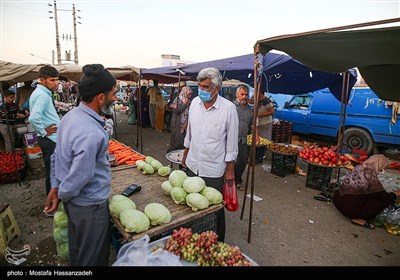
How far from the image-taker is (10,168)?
16.7ft

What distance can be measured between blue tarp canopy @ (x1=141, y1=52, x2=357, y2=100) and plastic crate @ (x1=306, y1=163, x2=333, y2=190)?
2003 millimetres

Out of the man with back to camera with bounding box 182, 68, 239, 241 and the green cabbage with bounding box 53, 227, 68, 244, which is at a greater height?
the man with back to camera with bounding box 182, 68, 239, 241

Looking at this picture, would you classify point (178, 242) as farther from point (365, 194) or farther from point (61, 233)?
point (365, 194)

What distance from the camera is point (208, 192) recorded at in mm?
2221

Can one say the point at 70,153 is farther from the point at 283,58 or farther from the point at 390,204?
the point at 390,204

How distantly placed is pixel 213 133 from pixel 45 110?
105 inches

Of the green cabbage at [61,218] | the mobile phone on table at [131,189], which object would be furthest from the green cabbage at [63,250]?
the mobile phone on table at [131,189]

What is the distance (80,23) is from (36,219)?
1300 inches

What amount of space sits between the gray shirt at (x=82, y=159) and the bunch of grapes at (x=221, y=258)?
89 cm

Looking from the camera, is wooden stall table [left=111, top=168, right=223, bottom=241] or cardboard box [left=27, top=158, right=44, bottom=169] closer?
wooden stall table [left=111, top=168, right=223, bottom=241]

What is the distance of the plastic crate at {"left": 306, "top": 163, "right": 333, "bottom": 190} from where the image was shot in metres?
5.23

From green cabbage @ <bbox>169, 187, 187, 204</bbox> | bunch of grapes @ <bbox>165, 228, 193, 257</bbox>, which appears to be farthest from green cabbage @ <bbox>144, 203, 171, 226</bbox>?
green cabbage @ <bbox>169, 187, 187, 204</bbox>

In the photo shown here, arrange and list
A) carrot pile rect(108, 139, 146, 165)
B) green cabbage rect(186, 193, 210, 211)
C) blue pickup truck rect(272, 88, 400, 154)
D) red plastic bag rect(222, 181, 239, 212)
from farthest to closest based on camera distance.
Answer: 1. blue pickup truck rect(272, 88, 400, 154)
2. carrot pile rect(108, 139, 146, 165)
3. red plastic bag rect(222, 181, 239, 212)
4. green cabbage rect(186, 193, 210, 211)

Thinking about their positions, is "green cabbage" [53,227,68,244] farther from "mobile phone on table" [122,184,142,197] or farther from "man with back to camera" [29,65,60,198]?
"man with back to camera" [29,65,60,198]
